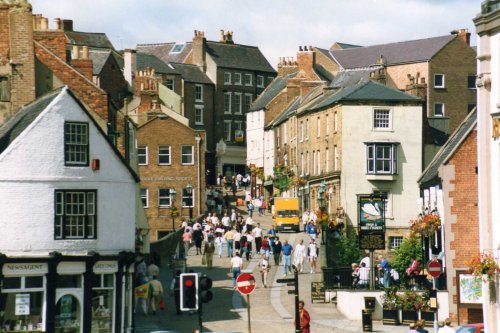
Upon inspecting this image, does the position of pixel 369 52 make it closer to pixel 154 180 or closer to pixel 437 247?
pixel 154 180

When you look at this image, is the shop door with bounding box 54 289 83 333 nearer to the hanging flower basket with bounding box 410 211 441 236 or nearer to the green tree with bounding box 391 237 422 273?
the hanging flower basket with bounding box 410 211 441 236

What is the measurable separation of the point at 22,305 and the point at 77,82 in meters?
11.9

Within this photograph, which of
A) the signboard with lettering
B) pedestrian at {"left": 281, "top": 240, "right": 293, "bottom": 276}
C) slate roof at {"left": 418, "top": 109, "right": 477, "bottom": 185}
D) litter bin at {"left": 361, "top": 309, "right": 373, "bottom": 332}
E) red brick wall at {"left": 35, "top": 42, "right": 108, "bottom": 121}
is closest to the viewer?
litter bin at {"left": 361, "top": 309, "right": 373, "bottom": 332}

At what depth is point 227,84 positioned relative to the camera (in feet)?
496

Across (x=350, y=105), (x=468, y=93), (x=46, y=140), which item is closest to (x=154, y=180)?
(x=350, y=105)

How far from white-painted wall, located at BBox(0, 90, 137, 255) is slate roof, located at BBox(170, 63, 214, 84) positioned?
9408 centimetres

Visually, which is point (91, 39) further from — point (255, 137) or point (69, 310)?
point (69, 310)

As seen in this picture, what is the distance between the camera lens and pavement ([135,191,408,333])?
166 ft

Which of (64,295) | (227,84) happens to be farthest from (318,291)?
(227,84)

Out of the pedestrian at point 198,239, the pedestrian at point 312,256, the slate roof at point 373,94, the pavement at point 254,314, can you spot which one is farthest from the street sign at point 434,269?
the slate roof at point 373,94

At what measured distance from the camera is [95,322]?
163 feet

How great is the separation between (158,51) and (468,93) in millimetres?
43362

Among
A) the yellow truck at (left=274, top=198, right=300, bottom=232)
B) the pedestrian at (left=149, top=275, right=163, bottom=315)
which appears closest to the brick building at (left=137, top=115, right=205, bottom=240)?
the yellow truck at (left=274, top=198, right=300, bottom=232)

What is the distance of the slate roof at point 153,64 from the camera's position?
13925 cm
